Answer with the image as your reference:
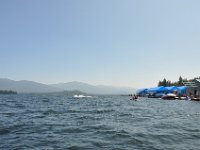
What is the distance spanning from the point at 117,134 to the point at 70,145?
474 cm

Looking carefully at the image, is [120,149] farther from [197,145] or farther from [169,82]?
[169,82]

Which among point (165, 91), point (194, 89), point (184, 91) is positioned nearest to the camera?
point (194, 89)

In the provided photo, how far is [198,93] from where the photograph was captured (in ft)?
360

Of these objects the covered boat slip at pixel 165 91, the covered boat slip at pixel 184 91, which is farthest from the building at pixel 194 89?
the covered boat slip at pixel 165 91

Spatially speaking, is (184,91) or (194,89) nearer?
(194,89)

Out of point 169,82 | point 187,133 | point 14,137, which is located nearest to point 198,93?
point 169,82

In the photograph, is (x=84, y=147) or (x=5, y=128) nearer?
(x=84, y=147)

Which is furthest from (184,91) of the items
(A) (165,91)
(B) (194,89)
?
(A) (165,91)

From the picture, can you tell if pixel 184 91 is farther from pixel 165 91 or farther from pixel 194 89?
pixel 165 91

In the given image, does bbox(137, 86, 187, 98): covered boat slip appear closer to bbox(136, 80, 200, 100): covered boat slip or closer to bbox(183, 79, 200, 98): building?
bbox(136, 80, 200, 100): covered boat slip

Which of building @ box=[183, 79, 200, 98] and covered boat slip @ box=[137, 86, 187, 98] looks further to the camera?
covered boat slip @ box=[137, 86, 187, 98]

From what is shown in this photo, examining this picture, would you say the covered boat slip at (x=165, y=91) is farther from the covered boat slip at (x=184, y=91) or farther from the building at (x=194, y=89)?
the building at (x=194, y=89)

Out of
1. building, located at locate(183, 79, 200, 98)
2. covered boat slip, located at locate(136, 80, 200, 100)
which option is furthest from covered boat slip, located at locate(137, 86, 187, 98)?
building, located at locate(183, 79, 200, 98)

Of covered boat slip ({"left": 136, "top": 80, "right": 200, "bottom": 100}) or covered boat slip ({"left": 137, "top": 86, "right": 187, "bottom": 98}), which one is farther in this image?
covered boat slip ({"left": 137, "top": 86, "right": 187, "bottom": 98})
